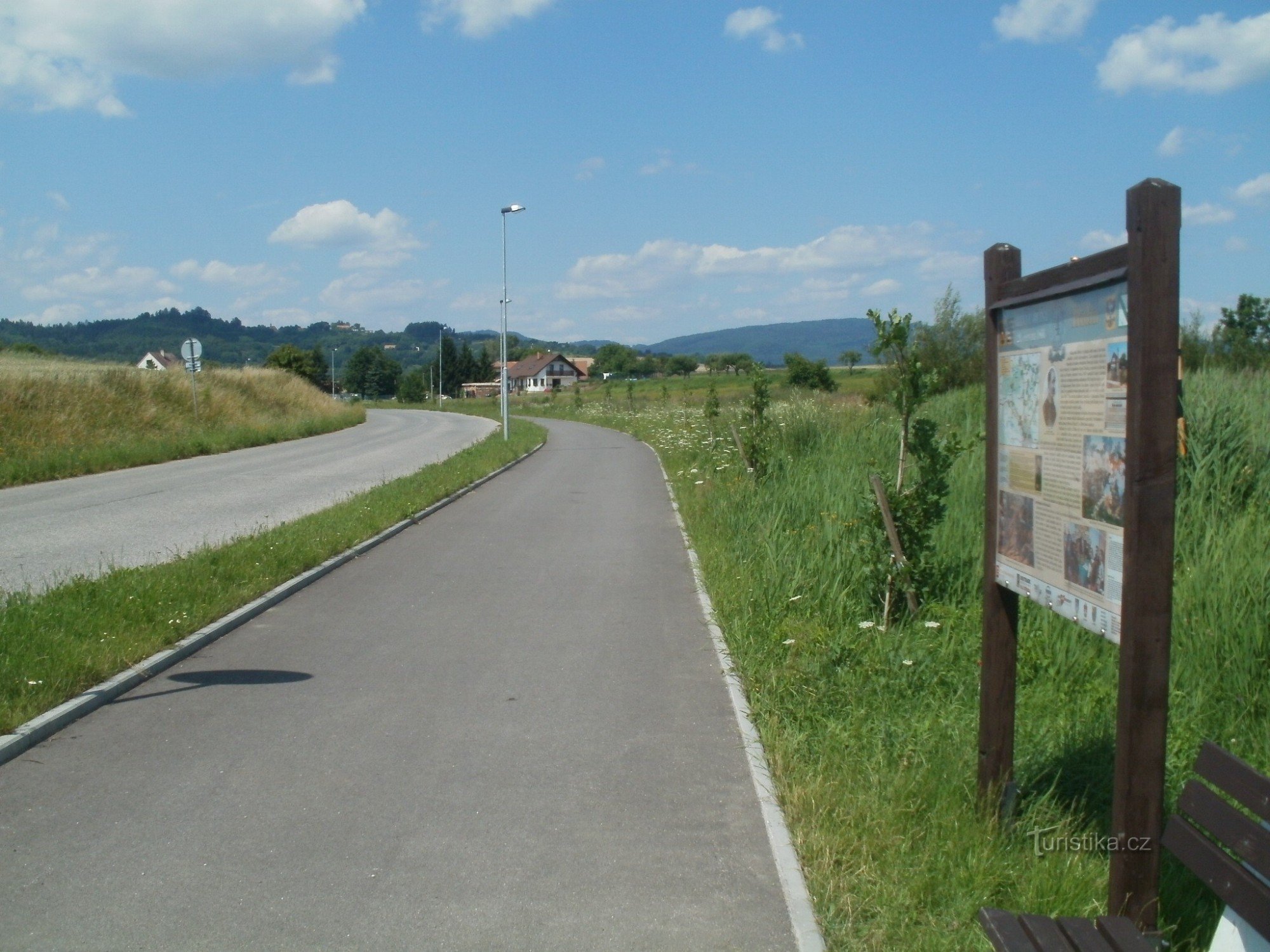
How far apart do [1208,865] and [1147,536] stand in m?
0.97

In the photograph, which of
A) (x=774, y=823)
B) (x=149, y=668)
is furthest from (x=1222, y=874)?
(x=149, y=668)

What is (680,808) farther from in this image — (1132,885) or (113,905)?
(113,905)

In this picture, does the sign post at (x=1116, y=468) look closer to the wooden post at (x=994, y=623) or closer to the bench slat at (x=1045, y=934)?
the wooden post at (x=994, y=623)

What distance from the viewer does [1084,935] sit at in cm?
327

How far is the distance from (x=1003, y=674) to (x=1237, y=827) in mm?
1521

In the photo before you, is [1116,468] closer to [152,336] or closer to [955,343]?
[955,343]

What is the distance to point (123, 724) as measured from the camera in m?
6.02

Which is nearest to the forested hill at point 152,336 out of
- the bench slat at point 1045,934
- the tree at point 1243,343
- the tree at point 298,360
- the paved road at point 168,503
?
the tree at point 298,360

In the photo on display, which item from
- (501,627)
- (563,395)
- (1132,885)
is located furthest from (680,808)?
(563,395)

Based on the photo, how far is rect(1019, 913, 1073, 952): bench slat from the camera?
316 centimetres

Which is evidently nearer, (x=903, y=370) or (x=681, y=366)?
(x=903, y=370)

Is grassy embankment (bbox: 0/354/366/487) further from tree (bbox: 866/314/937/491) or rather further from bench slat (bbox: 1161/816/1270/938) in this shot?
bench slat (bbox: 1161/816/1270/938)

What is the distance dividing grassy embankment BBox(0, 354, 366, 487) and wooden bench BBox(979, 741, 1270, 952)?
866 inches

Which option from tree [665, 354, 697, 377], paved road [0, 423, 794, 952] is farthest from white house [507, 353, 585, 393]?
paved road [0, 423, 794, 952]
